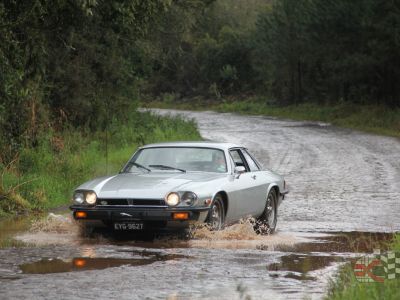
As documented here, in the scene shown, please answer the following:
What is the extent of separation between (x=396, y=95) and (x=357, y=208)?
34.8 meters

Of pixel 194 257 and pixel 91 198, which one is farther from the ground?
pixel 91 198

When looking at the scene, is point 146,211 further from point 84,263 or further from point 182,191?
point 84,263

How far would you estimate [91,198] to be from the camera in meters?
12.1

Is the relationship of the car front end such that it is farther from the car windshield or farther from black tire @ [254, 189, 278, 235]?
black tire @ [254, 189, 278, 235]

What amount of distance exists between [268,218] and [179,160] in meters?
1.73

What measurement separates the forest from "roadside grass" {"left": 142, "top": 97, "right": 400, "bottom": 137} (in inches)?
38.1

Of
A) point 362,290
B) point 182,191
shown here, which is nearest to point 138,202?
point 182,191

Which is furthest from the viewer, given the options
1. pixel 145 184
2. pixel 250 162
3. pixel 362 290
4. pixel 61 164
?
pixel 61 164

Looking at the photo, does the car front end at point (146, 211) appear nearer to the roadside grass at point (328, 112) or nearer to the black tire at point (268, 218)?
the black tire at point (268, 218)

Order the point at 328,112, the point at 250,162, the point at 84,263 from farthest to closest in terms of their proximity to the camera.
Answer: the point at 328,112 < the point at 250,162 < the point at 84,263

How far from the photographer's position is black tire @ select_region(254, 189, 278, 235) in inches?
547

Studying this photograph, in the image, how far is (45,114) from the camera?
22.8 metres

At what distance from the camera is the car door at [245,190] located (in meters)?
13.0

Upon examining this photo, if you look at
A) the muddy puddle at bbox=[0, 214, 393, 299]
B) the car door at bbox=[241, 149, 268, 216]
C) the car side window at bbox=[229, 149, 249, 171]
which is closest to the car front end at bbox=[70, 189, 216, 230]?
the muddy puddle at bbox=[0, 214, 393, 299]
